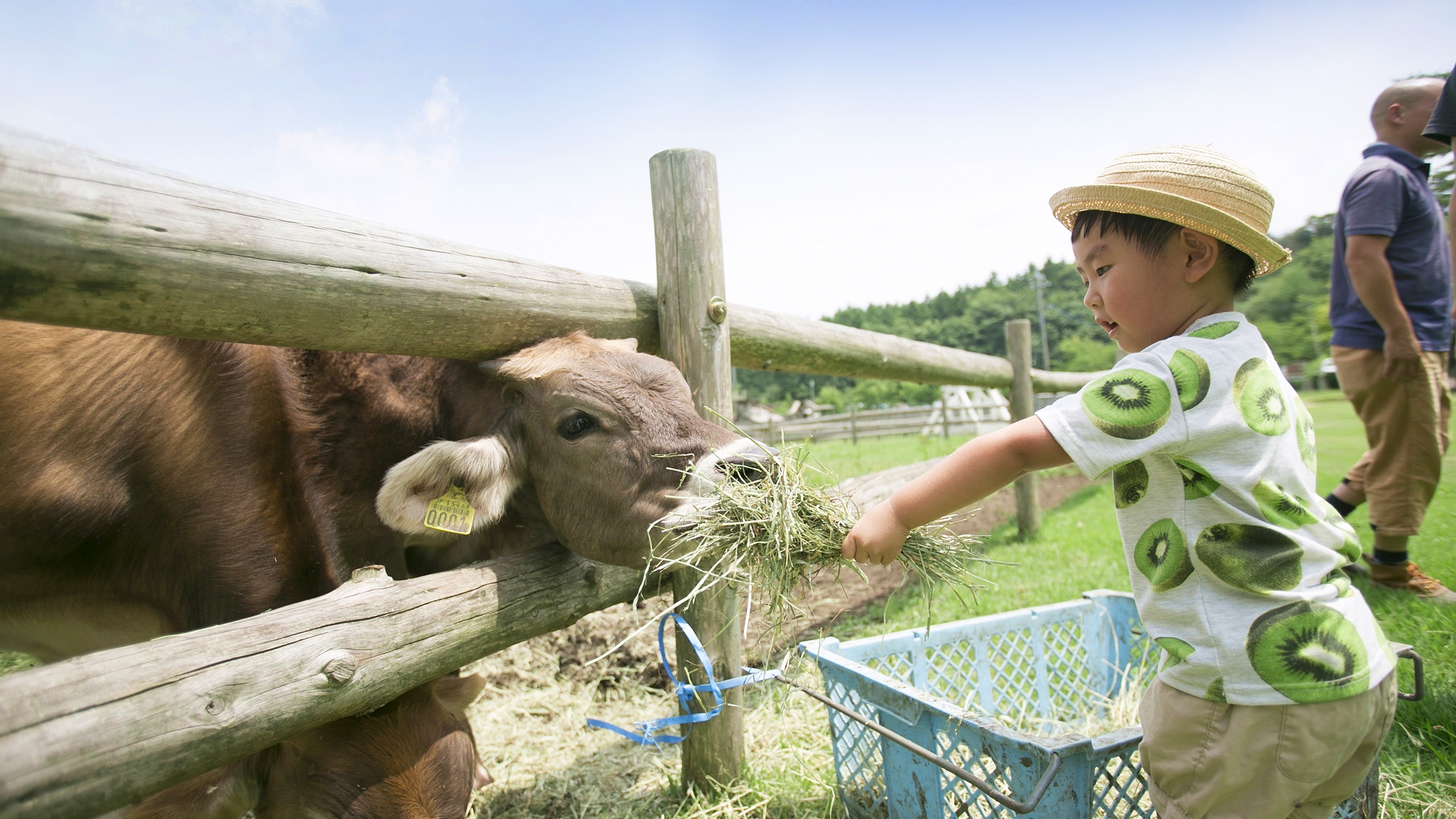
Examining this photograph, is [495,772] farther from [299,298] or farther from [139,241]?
[139,241]

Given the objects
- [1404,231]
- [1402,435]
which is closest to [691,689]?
[1402,435]

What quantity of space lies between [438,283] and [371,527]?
99 cm

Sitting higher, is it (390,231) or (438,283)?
(390,231)

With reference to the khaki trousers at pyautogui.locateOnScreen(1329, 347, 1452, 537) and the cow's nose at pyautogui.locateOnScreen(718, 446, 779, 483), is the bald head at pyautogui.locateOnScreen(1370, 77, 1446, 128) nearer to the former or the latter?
the khaki trousers at pyautogui.locateOnScreen(1329, 347, 1452, 537)

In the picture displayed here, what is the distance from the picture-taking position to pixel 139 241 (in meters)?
1.49

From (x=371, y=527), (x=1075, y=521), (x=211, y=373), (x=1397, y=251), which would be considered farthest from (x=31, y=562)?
(x=1075, y=521)

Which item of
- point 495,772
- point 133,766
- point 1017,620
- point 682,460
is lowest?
point 495,772

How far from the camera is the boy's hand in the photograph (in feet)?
6.00

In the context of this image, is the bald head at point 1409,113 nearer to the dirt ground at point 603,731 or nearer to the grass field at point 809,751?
the grass field at point 809,751

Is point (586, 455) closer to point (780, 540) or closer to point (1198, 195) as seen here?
point (780, 540)

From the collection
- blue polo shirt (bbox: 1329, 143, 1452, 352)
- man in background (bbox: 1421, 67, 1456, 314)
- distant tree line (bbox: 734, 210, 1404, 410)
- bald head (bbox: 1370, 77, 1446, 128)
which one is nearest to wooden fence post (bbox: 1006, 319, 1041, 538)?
blue polo shirt (bbox: 1329, 143, 1452, 352)

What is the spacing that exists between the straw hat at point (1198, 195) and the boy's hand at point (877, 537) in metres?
1.01

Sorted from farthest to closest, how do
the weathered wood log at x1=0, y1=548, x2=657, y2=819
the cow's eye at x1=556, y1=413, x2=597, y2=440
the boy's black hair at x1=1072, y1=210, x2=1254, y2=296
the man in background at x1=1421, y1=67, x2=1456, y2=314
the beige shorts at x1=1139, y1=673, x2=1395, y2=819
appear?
the man in background at x1=1421, y1=67, x2=1456, y2=314, the cow's eye at x1=556, y1=413, x2=597, y2=440, the boy's black hair at x1=1072, y1=210, x2=1254, y2=296, the beige shorts at x1=1139, y1=673, x2=1395, y2=819, the weathered wood log at x1=0, y1=548, x2=657, y2=819

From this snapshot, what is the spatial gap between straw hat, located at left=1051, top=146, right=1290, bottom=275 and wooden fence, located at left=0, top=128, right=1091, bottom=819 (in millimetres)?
1776
